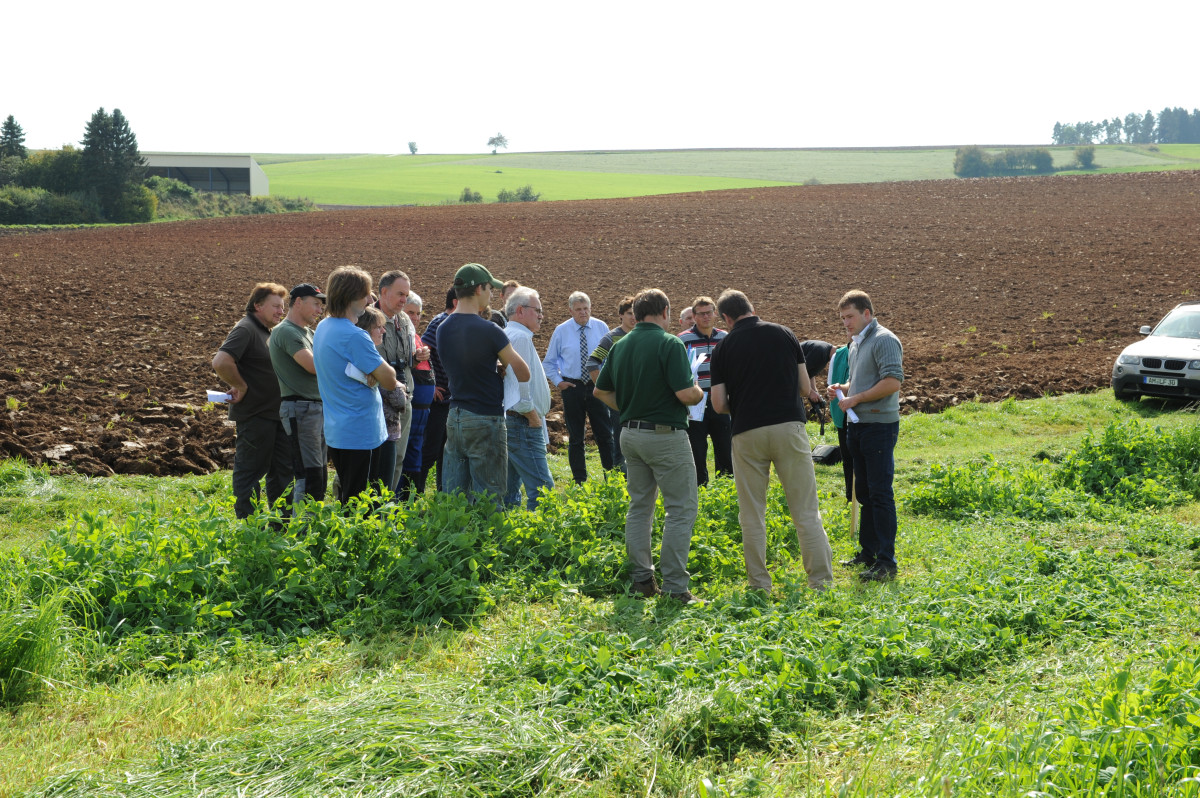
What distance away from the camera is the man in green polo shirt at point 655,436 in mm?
5699

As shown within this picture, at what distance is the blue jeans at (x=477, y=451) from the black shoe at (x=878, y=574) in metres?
2.77

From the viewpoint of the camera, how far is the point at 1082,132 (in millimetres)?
148000

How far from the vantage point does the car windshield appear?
546 inches

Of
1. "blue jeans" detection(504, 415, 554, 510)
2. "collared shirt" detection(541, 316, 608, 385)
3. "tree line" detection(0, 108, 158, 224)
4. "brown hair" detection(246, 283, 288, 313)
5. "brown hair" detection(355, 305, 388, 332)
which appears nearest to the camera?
"brown hair" detection(246, 283, 288, 313)

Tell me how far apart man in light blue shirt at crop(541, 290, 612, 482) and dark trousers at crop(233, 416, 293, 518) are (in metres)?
2.88

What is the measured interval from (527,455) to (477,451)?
2.76 feet

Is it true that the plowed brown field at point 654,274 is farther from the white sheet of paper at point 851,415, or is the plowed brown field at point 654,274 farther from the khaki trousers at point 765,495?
the white sheet of paper at point 851,415

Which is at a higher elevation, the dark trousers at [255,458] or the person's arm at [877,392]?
the person's arm at [877,392]

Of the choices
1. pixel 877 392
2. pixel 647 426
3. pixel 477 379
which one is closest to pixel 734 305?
pixel 647 426

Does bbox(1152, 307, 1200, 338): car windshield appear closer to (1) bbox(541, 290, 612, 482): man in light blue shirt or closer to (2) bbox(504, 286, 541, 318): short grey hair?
(1) bbox(541, 290, 612, 482): man in light blue shirt

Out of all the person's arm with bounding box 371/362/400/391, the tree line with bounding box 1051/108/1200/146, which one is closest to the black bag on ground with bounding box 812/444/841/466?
the person's arm with bounding box 371/362/400/391

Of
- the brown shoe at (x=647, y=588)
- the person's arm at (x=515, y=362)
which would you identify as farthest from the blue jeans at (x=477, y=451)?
the brown shoe at (x=647, y=588)

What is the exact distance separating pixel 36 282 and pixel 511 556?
24225 mm

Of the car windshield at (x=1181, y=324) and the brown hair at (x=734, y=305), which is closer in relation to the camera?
the brown hair at (x=734, y=305)
